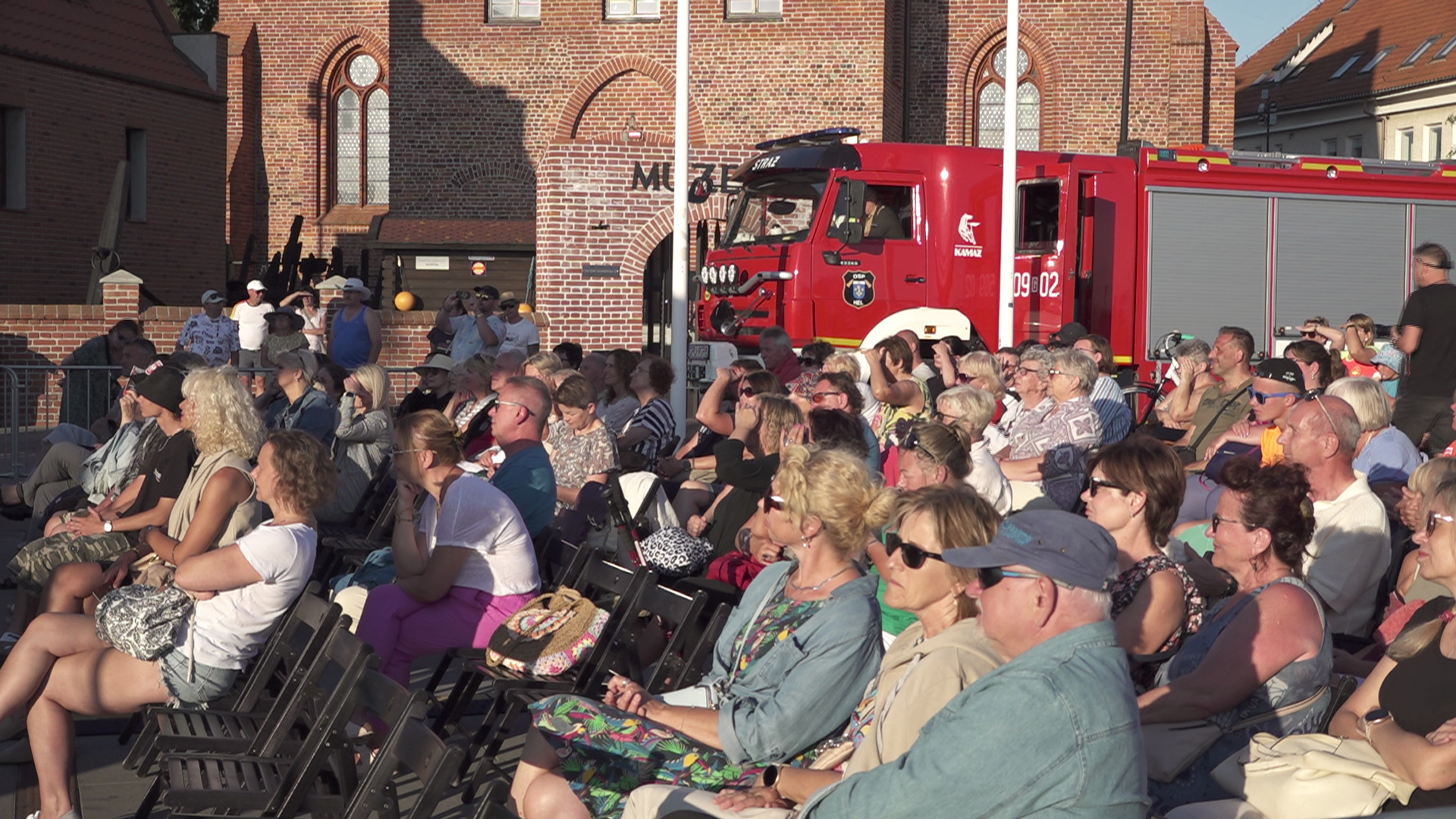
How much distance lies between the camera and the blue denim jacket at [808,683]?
13.8 feet

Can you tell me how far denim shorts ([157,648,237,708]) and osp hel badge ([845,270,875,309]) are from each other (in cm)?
974

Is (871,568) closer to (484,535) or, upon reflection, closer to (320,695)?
(484,535)

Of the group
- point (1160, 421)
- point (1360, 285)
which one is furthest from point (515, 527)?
point (1360, 285)

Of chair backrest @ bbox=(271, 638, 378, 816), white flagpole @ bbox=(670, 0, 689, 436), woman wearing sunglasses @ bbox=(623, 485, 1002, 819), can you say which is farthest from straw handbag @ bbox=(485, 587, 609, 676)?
white flagpole @ bbox=(670, 0, 689, 436)

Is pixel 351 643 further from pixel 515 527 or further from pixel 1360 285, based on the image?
pixel 1360 285

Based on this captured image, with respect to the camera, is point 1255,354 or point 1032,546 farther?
point 1255,354

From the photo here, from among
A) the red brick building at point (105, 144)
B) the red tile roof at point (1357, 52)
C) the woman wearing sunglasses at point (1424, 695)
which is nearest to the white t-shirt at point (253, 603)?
the woman wearing sunglasses at point (1424, 695)

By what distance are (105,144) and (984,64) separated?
16.1 meters

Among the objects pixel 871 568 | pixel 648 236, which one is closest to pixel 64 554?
pixel 871 568

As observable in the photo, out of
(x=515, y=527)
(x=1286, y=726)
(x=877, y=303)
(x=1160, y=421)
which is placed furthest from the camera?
(x=877, y=303)

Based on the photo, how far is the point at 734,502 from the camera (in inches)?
268

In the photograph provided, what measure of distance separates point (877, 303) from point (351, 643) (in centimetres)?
1020

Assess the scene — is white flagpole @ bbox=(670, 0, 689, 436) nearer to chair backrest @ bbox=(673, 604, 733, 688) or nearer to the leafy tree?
chair backrest @ bbox=(673, 604, 733, 688)

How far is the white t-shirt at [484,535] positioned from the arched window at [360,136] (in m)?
25.6
